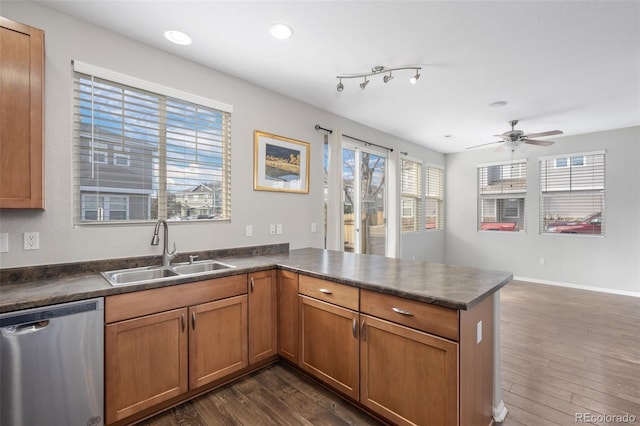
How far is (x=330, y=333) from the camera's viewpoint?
2117mm

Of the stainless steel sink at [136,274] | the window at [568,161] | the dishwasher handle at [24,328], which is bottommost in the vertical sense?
the dishwasher handle at [24,328]

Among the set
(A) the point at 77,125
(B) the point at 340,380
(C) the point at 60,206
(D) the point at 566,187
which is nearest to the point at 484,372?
(B) the point at 340,380

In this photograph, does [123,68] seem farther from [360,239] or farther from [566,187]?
[566,187]

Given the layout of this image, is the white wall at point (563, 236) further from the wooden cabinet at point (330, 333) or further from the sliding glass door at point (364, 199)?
the wooden cabinet at point (330, 333)

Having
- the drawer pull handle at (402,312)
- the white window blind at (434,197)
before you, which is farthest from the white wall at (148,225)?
the white window blind at (434,197)

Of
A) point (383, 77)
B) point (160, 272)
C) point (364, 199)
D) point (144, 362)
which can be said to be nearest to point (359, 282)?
Result: point (144, 362)

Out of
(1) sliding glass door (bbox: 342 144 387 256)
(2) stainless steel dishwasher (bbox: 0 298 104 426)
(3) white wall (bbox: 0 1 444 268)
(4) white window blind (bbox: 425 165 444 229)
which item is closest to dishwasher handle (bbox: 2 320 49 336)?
(2) stainless steel dishwasher (bbox: 0 298 104 426)

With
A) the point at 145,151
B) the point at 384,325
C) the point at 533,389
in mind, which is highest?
the point at 145,151

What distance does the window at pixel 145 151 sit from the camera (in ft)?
7.06

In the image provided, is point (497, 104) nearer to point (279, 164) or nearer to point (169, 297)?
point (279, 164)

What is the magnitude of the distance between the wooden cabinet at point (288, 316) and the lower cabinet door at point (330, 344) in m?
0.08

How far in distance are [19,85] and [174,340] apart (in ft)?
5.88

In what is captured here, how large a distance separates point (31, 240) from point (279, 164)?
214 cm

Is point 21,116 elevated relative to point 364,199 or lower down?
elevated
